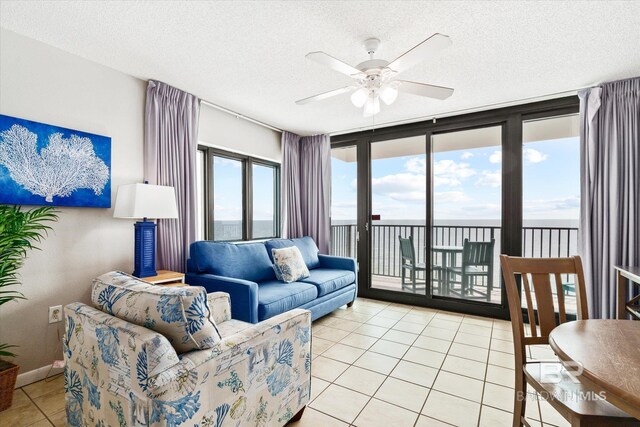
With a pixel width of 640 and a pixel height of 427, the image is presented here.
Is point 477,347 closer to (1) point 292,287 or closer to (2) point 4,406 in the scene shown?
(1) point 292,287

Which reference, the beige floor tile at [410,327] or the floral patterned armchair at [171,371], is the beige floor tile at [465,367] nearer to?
the beige floor tile at [410,327]

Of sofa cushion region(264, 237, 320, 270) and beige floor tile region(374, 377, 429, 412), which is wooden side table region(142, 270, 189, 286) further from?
beige floor tile region(374, 377, 429, 412)

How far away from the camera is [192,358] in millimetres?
1204

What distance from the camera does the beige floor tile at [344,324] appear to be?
3252 mm

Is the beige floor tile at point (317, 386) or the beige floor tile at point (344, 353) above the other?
the beige floor tile at point (317, 386)

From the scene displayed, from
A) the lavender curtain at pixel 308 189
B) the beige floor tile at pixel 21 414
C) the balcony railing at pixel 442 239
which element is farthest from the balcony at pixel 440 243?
the beige floor tile at pixel 21 414

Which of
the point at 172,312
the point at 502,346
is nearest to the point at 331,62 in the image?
the point at 172,312

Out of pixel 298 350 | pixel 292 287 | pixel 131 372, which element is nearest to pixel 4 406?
pixel 131 372

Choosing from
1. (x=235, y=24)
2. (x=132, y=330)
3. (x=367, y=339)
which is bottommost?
(x=367, y=339)

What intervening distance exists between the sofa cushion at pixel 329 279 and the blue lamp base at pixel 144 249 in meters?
1.56

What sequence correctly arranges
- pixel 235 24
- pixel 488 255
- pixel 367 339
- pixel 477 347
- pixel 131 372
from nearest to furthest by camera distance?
1. pixel 131 372
2. pixel 235 24
3. pixel 477 347
4. pixel 367 339
5. pixel 488 255

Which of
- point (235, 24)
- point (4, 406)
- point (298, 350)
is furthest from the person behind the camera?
point (235, 24)

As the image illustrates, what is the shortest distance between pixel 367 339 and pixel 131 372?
7.28 feet

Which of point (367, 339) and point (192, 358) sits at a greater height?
point (192, 358)
